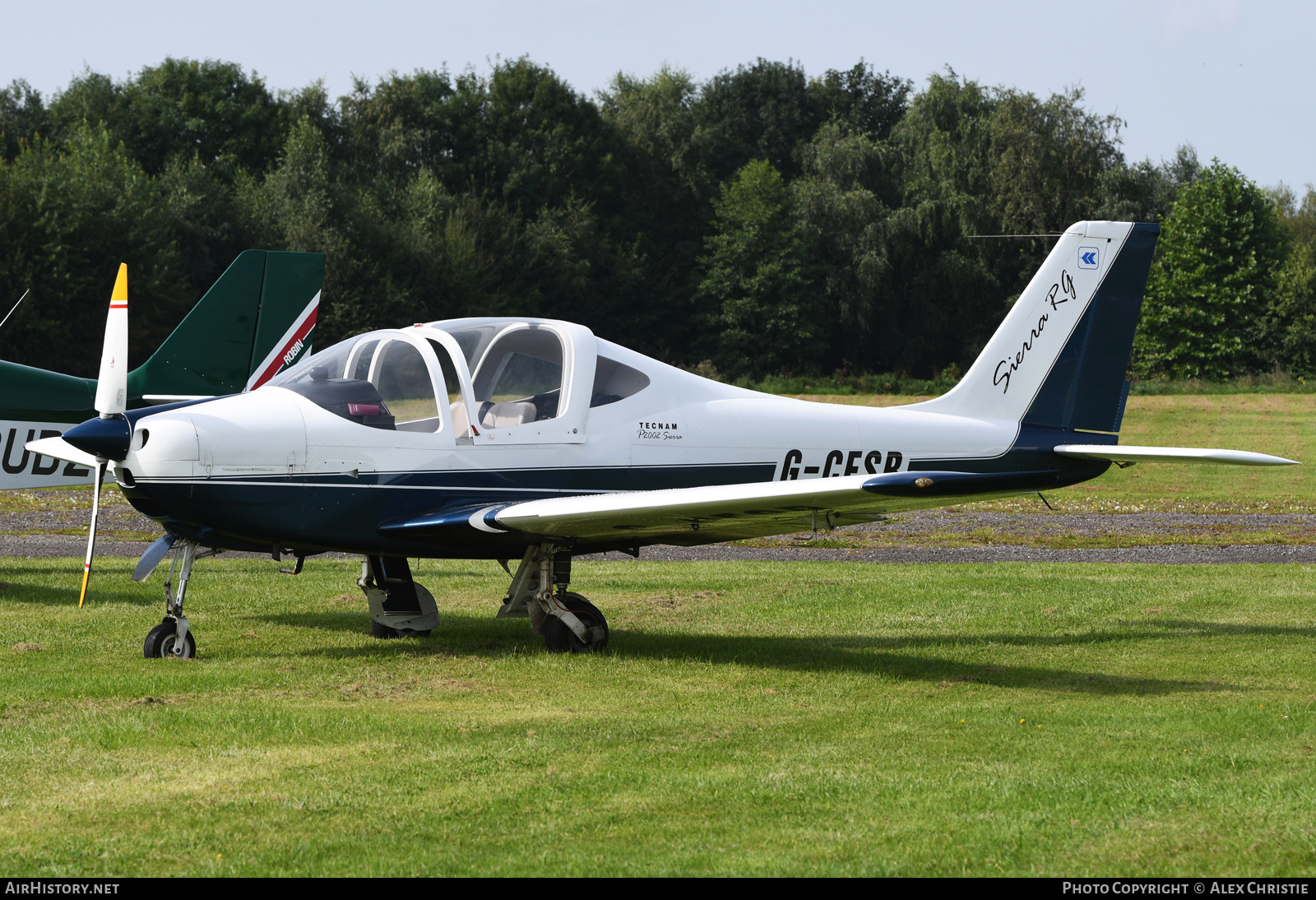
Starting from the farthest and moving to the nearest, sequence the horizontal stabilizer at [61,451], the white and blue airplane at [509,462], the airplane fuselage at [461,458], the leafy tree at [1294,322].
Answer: the leafy tree at [1294,322] → the horizontal stabilizer at [61,451] → the airplane fuselage at [461,458] → the white and blue airplane at [509,462]

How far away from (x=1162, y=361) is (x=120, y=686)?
62401 mm

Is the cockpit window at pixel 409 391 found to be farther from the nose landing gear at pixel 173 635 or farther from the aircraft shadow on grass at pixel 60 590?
the aircraft shadow on grass at pixel 60 590

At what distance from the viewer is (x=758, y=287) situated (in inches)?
2549

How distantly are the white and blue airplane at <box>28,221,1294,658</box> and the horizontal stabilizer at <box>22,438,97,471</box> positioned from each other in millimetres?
20

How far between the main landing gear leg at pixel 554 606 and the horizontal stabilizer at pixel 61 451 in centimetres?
304

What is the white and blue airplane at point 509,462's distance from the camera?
809cm

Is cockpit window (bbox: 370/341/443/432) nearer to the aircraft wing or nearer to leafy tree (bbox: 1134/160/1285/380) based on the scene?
the aircraft wing

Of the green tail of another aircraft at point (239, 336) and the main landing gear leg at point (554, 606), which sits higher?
the green tail of another aircraft at point (239, 336)

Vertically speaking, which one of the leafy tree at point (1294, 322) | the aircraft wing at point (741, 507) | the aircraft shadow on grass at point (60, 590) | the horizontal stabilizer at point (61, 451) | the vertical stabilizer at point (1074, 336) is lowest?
the aircraft shadow on grass at point (60, 590)

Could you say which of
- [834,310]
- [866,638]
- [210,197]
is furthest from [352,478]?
[834,310]

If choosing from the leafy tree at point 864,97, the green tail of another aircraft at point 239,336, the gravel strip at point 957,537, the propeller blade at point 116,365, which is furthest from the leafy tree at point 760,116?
the propeller blade at point 116,365

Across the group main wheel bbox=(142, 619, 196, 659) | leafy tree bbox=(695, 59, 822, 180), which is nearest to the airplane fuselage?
main wheel bbox=(142, 619, 196, 659)

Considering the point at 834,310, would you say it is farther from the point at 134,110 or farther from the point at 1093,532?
the point at 1093,532

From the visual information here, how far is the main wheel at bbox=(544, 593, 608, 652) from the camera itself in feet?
29.5
